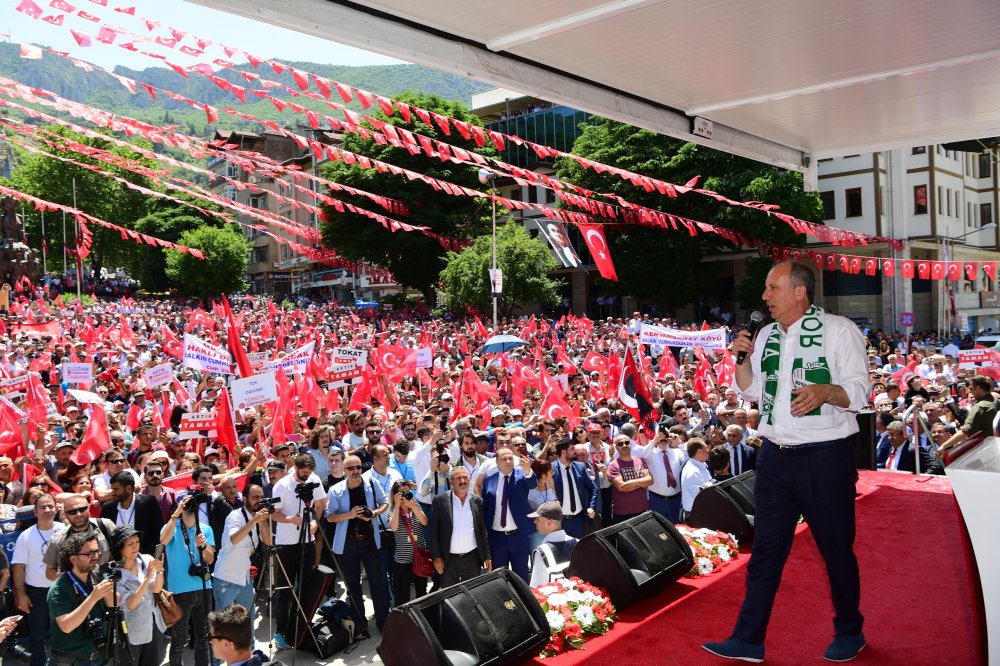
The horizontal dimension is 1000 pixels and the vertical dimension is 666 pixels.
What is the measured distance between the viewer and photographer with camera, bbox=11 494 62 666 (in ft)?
21.8

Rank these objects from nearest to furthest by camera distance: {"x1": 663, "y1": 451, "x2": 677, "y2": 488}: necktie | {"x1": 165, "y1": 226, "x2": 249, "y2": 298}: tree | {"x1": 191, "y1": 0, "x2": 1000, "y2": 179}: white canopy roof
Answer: {"x1": 191, "y1": 0, "x2": 1000, "y2": 179}: white canopy roof < {"x1": 663, "y1": 451, "x2": 677, "y2": 488}: necktie < {"x1": 165, "y1": 226, "x2": 249, "y2": 298}: tree

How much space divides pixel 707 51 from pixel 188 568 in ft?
18.5

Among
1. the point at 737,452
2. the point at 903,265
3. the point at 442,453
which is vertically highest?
the point at 903,265

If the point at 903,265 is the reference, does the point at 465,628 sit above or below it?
below

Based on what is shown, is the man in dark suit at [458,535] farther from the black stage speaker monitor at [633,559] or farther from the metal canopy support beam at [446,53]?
the metal canopy support beam at [446,53]

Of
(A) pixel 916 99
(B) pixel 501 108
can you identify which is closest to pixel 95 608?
(A) pixel 916 99

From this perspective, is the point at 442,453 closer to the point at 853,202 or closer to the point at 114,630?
the point at 114,630

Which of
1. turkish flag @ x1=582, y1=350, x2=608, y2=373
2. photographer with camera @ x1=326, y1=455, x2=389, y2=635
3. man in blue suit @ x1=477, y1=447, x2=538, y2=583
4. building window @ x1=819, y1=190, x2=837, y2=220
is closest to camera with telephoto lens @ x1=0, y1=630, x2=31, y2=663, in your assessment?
photographer with camera @ x1=326, y1=455, x2=389, y2=635

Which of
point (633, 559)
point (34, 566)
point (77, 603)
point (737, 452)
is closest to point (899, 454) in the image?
point (737, 452)

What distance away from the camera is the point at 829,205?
39031 mm

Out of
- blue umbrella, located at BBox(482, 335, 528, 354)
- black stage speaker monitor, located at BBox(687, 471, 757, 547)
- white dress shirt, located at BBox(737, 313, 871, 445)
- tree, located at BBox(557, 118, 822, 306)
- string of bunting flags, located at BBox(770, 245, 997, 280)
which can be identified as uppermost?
tree, located at BBox(557, 118, 822, 306)

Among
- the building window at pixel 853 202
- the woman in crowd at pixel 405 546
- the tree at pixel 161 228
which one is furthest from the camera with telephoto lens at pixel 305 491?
the tree at pixel 161 228

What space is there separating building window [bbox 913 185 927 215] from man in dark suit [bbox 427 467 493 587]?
36909 millimetres

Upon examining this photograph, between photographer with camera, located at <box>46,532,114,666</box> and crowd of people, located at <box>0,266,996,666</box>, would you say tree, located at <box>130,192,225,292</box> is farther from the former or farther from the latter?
photographer with camera, located at <box>46,532,114,666</box>
